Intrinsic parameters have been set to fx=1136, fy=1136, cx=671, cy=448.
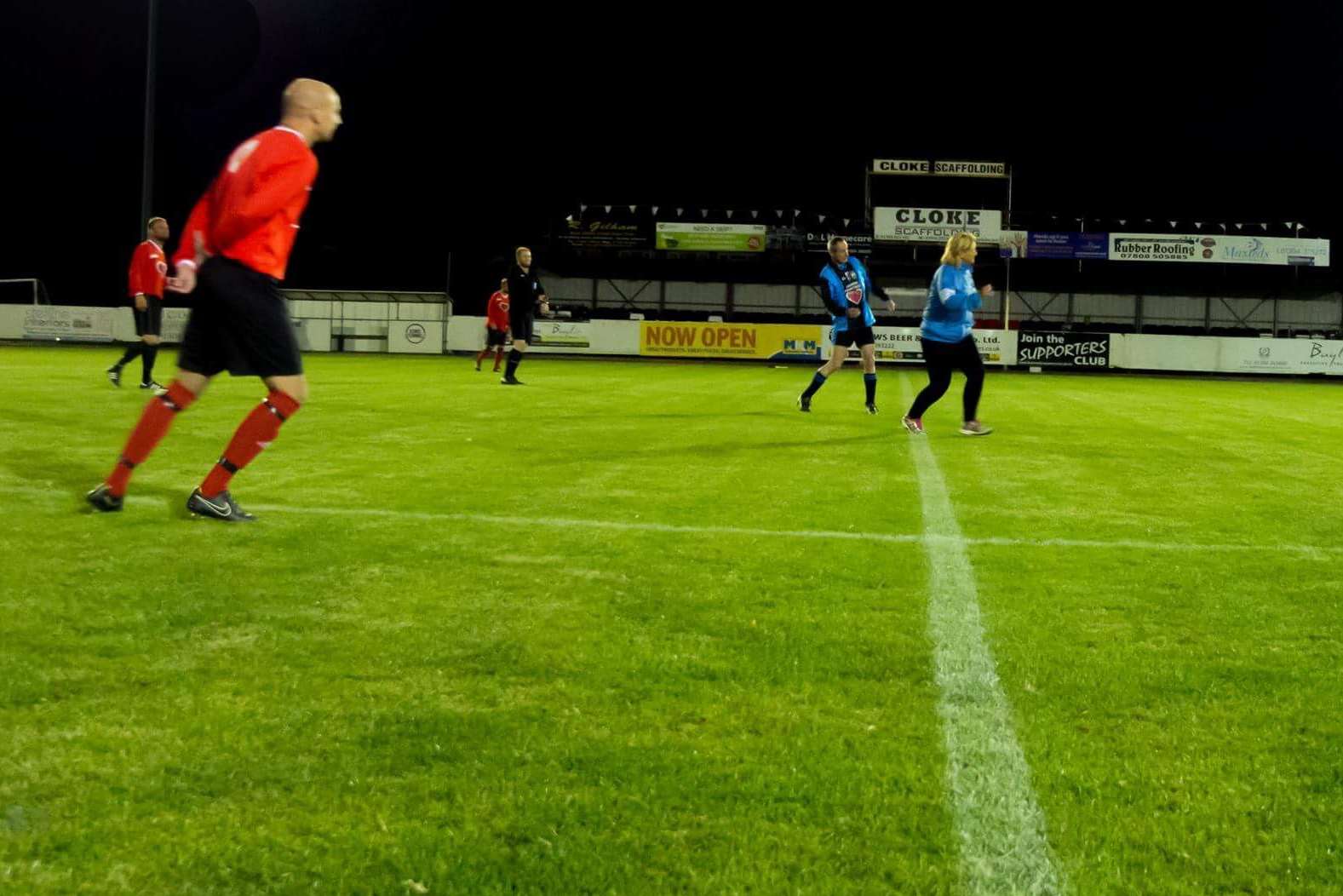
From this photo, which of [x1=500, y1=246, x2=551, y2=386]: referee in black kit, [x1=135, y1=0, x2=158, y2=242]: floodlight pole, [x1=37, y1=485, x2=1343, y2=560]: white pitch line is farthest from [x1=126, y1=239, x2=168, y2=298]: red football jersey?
[x1=135, y1=0, x2=158, y2=242]: floodlight pole

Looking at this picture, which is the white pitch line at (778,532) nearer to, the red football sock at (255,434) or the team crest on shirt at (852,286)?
the red football sock at (255,434)

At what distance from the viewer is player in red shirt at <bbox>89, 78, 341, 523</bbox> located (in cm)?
530

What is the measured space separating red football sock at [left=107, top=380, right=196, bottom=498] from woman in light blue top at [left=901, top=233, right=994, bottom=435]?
705 cm

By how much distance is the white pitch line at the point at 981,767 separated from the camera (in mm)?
2037

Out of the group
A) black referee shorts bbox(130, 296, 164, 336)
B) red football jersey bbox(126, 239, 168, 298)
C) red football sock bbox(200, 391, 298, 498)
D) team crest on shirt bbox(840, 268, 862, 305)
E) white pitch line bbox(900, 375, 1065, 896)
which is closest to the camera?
white pitch line bbox(900, 375, 1065, 896)

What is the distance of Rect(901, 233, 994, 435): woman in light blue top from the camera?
10641mm

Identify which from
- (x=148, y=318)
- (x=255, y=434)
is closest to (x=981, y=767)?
(x=255, y=434)

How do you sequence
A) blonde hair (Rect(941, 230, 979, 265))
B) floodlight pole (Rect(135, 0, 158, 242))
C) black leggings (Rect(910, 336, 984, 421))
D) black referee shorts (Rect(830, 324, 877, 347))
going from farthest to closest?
floodlight pole (Rect(135, 0, 158, 242)), black referee shorts (Rect(830, 324, 877, 347)), black leggings (Rect(910, 336, 984, 421)), blonde hair (Rect(941, 230, 979, 265))

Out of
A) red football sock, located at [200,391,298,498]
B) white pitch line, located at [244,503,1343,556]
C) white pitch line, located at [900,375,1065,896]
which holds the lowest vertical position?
white pitch line, located at [900,375,1065,896]

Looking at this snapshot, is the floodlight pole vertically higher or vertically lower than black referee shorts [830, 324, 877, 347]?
higher

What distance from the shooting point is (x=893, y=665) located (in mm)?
3273

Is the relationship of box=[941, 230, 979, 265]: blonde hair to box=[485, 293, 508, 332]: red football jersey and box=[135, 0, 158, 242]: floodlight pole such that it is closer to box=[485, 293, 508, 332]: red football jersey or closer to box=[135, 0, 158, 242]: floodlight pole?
box=[485, 293, 508, 332]: red football jersey

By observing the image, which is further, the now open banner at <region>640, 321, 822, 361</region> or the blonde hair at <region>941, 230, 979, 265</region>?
the now open banner at <region>640, 321, 822, 361</region>

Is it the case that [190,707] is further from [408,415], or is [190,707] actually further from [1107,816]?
[408,415]
